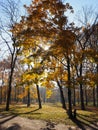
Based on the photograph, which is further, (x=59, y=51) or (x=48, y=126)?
(x=59, y=51)

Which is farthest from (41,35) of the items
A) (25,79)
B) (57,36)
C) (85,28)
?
(85,28)

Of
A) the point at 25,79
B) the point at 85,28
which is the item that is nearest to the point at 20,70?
the point at 85,28

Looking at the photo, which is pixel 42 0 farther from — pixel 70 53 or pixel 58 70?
pixel 58 70

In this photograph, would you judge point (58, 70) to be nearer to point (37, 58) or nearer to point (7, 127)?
point (37, 58)

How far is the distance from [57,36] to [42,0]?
351cm

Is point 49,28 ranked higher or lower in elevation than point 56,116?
higher

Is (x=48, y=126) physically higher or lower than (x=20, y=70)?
lower

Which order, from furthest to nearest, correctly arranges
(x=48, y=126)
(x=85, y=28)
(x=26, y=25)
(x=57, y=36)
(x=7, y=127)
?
(x=85, y=28) < (x=26, y=25) < (x=57, y=36) < (x=48, y=126) < (x=7, y=127)

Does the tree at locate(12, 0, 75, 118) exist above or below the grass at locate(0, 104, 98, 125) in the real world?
above

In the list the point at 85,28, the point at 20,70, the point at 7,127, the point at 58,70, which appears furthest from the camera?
the point at 20,70

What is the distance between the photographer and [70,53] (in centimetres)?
1750

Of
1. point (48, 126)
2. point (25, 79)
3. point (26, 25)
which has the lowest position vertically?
point (48, 126)

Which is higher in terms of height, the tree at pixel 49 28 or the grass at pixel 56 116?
the tree at pixel 49 28

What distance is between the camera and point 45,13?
17.8 m
